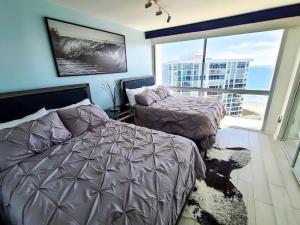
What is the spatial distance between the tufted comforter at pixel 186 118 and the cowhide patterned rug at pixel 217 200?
0.40m

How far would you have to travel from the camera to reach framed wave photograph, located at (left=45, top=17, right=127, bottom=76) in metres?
2.10

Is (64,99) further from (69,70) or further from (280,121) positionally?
(280,121)

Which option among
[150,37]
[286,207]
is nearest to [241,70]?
[150,37]

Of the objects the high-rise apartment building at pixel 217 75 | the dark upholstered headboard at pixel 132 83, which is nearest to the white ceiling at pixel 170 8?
the high-rise apartment building at pixel 217 75

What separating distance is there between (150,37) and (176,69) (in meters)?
1.10

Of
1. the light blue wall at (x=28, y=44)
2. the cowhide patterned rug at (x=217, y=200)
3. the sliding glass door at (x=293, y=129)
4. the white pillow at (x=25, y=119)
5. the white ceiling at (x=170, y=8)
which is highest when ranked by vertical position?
the white ceiling at (x=170, y=8)

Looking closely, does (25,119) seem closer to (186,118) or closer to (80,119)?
(80,119)

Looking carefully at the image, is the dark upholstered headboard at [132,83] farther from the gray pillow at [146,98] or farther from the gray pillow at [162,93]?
the gray pillow at [162,93]

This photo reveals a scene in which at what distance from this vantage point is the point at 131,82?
11.1 ft

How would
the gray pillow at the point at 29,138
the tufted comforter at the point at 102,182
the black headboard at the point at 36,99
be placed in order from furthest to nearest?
the black headboard at the point at 36,99
the gray pillow at the point at 29,138
the tufted comforter at the point at 102,182

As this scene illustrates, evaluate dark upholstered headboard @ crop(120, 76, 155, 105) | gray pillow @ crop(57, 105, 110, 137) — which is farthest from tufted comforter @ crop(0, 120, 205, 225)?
dark upholstered headboard @ crop(120, 76, 155, 105)

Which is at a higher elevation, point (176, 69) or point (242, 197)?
point (176, 69)

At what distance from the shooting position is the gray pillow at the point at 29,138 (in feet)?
4.24

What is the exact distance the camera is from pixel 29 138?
1428 mm
